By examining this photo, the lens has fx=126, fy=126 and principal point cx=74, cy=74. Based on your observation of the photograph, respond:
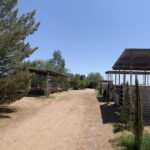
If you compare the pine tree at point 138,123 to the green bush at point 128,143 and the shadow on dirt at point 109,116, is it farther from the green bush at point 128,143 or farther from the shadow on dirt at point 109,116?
the shadow on dirt at point 109,116

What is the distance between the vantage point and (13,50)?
26.4ft

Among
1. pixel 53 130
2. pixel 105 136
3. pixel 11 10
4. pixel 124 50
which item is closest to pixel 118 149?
pixel 105 136

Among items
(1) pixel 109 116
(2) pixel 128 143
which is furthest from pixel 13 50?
(2) pixel 128 143

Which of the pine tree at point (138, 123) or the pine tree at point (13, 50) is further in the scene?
the pine tree at point (13, 50)

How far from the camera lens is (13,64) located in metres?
8.12

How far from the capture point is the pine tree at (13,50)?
6.44 metres

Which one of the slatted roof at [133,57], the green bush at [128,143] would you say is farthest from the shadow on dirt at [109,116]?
the slatted roof at [133,57]

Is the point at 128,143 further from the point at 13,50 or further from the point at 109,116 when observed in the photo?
the point at 13,50

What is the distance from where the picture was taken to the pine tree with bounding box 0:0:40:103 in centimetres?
644

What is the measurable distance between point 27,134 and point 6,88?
2.95 meters

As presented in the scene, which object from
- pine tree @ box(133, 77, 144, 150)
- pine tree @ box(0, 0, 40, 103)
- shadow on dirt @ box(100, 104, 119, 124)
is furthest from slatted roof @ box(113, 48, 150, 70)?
pine tree @ box(0, 0, 40, 103)

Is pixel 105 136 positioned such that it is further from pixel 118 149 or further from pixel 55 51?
pixel 55 51

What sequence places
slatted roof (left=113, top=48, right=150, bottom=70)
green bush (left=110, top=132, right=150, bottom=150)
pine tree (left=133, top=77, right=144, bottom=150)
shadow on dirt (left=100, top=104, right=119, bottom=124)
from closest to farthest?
pine tree (left=133, top=77, right=144, bottom=150) → green bush (left=110, top=132, right=150, bottom=150) → shadow on dirt (left=100, top=104, right=119, bottom=124) → slatted roof (left=113, top=48, right=150, bottom=70)

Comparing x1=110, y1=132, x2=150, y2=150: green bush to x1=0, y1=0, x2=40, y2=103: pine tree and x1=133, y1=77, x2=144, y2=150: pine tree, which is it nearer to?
x1=133, y1=77, x2=144, y2=150: pine tree
